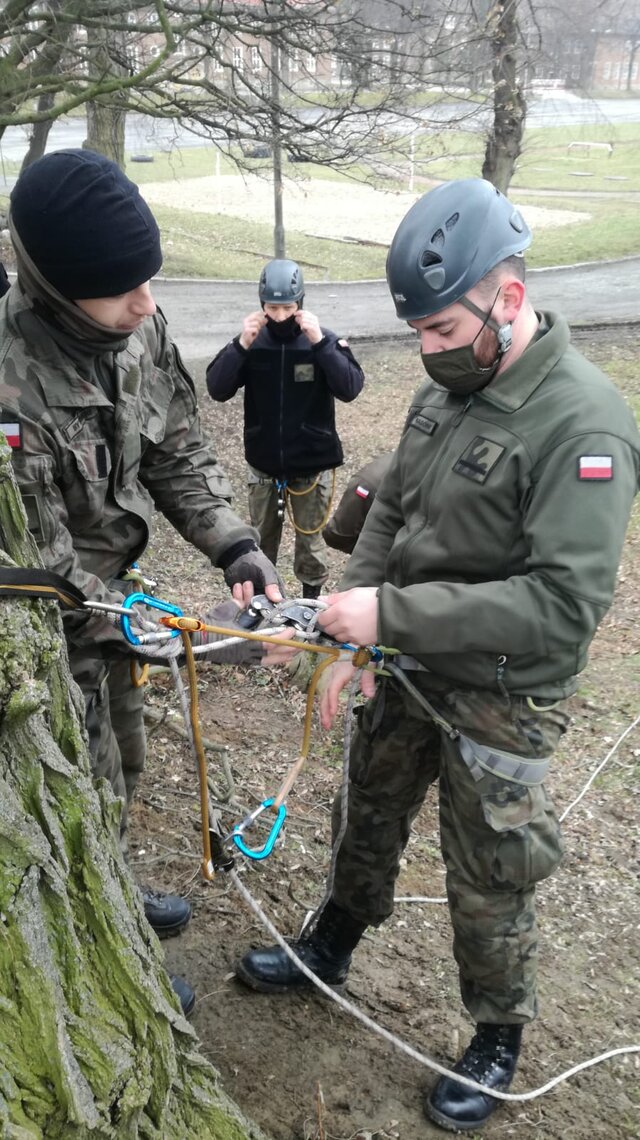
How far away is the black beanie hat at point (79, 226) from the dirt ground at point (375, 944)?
2168mm

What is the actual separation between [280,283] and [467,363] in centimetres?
363

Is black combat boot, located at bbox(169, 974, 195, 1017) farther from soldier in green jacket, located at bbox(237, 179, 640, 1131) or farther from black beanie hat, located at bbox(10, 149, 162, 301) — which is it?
black beanie hat, located at bbox(10, 149, 162, 301)

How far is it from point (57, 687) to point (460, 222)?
4.73 ft

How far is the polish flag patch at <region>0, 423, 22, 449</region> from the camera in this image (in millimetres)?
2516

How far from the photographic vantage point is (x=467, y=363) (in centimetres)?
250

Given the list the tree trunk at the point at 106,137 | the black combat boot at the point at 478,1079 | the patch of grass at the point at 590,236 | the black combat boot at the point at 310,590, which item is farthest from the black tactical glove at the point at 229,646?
the patch of grass at the point at 590,236

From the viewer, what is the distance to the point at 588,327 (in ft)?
48.1

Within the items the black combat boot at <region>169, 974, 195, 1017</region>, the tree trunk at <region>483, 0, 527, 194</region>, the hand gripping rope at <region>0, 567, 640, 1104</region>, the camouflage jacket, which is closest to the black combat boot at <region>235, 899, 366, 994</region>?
the black combat boot at <region>169, 974, 195, 1017</region>

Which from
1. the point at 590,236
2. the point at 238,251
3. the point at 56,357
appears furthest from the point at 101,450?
the point at 590,236

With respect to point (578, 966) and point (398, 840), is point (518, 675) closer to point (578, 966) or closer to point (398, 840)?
point (398, 840)

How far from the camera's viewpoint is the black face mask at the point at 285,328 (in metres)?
6.01

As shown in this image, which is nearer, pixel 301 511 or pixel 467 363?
pixel 467 363

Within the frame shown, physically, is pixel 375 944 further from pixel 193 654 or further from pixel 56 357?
pixel 56 357

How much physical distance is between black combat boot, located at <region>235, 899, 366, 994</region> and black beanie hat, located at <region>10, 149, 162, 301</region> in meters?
2.02
